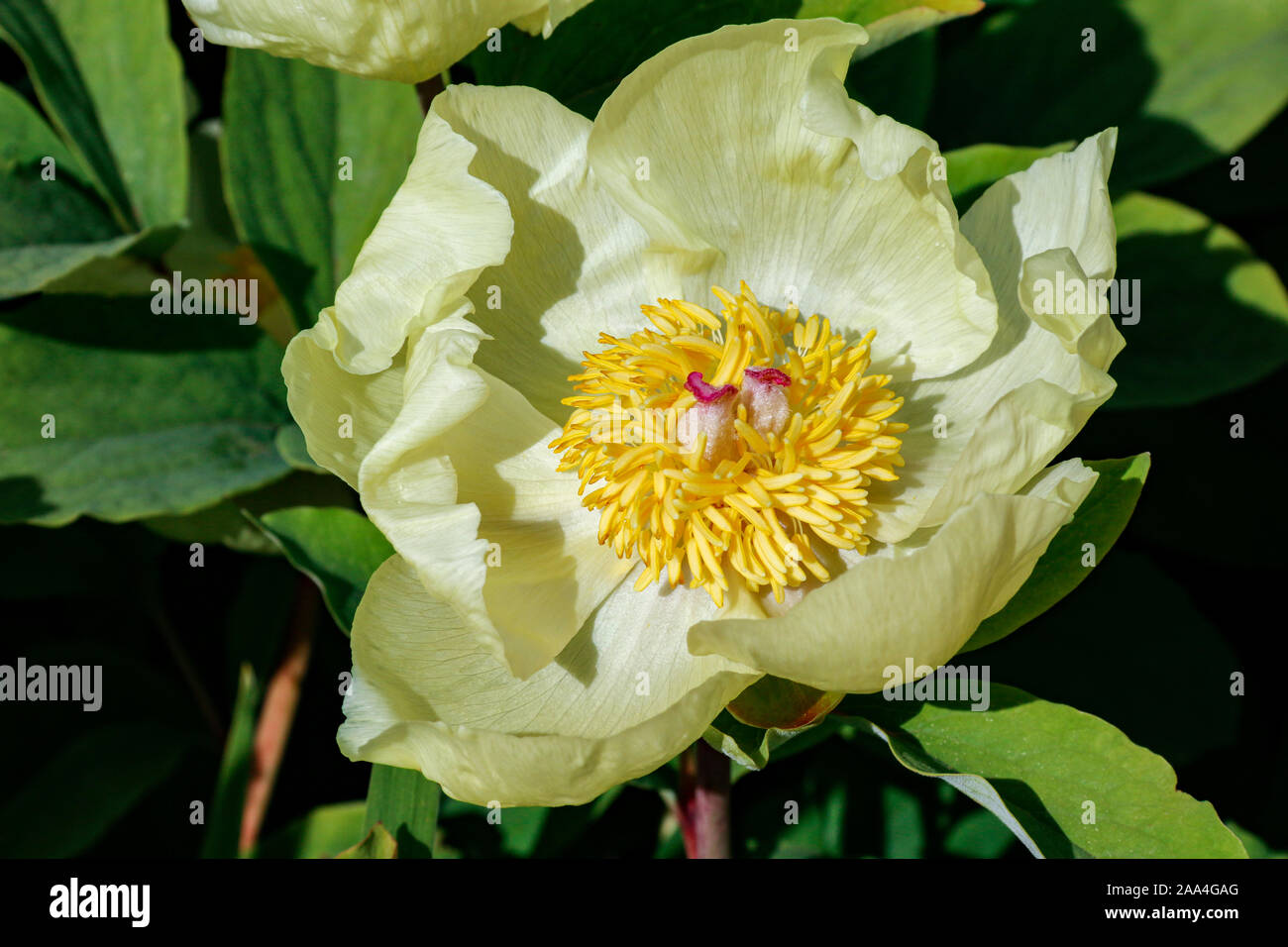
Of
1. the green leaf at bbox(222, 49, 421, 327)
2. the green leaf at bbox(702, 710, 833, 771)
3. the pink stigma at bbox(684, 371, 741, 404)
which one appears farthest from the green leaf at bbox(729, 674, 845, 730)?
the green leaf at bbox(222, 49, 421, 327)

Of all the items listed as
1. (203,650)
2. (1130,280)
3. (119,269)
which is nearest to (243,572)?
(203,650)

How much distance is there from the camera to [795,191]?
1.21 metres

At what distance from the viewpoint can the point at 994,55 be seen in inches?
64.9

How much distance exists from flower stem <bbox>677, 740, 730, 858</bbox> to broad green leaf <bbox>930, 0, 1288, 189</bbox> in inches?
36.3

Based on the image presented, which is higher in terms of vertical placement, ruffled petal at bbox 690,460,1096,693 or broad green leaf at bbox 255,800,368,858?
ruffled petal at bbox 690,460,1096,693

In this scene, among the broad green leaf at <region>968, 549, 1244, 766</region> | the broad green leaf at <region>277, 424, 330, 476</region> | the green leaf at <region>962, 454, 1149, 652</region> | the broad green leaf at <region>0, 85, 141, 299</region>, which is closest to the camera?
the green leaf at <region>962, 454, 1149, 652</region>

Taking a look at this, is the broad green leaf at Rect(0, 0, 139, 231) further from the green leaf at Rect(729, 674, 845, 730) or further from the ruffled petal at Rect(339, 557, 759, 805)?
the green leaf at Rect(729, 674, 845, 730)

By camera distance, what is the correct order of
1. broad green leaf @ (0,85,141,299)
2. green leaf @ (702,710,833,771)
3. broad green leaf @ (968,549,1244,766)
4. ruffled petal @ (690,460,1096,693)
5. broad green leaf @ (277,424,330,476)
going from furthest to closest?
1. broad green leaf @ (968,549,1244,766)
2. broad green leaf @ (0,85,141,299)
3. broad green leaf @ (277,424,330,476)
4. green leaf @ (702,710,833,771)
5. ruffled petal @ (690,460,1096,693)

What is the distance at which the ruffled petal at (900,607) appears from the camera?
0.86 meters

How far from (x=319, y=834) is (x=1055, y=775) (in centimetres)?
84

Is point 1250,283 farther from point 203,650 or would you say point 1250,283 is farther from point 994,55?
point 203,650

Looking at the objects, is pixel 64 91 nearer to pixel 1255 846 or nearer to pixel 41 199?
pixel 41 199

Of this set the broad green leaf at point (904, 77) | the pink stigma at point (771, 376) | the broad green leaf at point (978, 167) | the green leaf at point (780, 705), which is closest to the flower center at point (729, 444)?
the pink stigma at point (771, 376)

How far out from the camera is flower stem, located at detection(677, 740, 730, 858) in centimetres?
114
